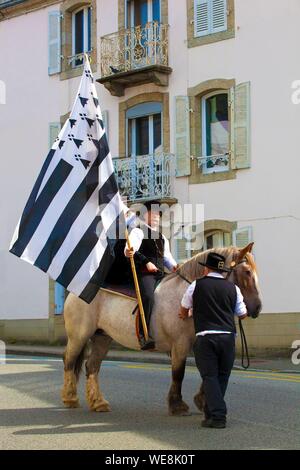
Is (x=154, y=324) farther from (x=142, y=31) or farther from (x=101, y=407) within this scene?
(x=142, y=31)

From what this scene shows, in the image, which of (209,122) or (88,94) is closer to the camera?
(88,94)

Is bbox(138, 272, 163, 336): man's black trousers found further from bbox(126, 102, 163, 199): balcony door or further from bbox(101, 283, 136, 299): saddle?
bbox(126, 102, 163, 199): balcony door

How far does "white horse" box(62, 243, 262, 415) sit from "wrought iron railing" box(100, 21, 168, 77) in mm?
15396

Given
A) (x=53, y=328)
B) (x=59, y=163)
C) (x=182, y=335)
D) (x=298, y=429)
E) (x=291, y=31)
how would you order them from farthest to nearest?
(x=53, y=328) → (x=291, y=31) → (x=59, y=163) → (x=182, y=335) → (x=298, y=429)

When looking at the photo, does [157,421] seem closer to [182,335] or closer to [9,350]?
[182,335]

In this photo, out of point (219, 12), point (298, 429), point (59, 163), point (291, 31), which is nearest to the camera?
point (298, 429)

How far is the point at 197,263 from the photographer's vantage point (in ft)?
29.9

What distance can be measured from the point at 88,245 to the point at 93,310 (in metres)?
0.80

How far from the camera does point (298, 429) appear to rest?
8.34 meters

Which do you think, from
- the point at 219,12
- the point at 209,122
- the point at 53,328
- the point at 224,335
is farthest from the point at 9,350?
the point at 224,335

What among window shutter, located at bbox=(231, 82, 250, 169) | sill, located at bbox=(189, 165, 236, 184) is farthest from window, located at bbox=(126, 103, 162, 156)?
window shutter, located at bbox=(231, 82, 250, 169)

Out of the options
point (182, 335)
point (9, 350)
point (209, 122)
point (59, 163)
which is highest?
point (209, 122)

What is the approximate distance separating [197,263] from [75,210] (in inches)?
62.6

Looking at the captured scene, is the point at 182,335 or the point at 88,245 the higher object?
the point at 88,245
